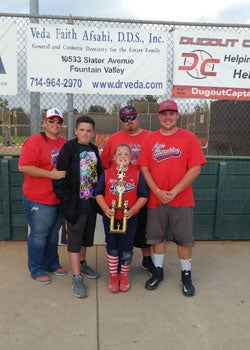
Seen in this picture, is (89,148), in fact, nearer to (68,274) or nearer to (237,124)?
(68,274)

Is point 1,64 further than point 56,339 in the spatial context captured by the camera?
Yes

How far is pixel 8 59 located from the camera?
14.1 feet

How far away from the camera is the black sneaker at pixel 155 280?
3553 millimetres

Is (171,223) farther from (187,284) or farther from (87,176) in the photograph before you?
(87,176)

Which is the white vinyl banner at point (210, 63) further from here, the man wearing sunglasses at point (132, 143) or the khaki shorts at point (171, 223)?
the khaki shorts at point (171, 223)

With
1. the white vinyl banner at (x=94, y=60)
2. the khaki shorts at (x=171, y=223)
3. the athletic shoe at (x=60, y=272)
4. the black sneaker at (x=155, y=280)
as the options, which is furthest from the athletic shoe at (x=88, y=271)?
the white vinyl banner at (x=94, y=60)

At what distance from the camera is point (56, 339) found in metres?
2.70

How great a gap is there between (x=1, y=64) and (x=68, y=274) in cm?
268

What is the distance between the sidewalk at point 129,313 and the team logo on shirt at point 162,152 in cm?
137

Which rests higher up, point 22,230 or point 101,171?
point 101,171

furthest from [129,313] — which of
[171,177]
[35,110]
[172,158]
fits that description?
[35,110]

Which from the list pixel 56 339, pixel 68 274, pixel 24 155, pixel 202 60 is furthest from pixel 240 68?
pixel 56 339

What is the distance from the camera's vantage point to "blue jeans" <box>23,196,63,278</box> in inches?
139

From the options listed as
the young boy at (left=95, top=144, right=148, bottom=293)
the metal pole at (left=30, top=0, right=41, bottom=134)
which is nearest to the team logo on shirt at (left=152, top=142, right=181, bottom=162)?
the young boy at (left=95, top=144, right=148, bottom=293)
